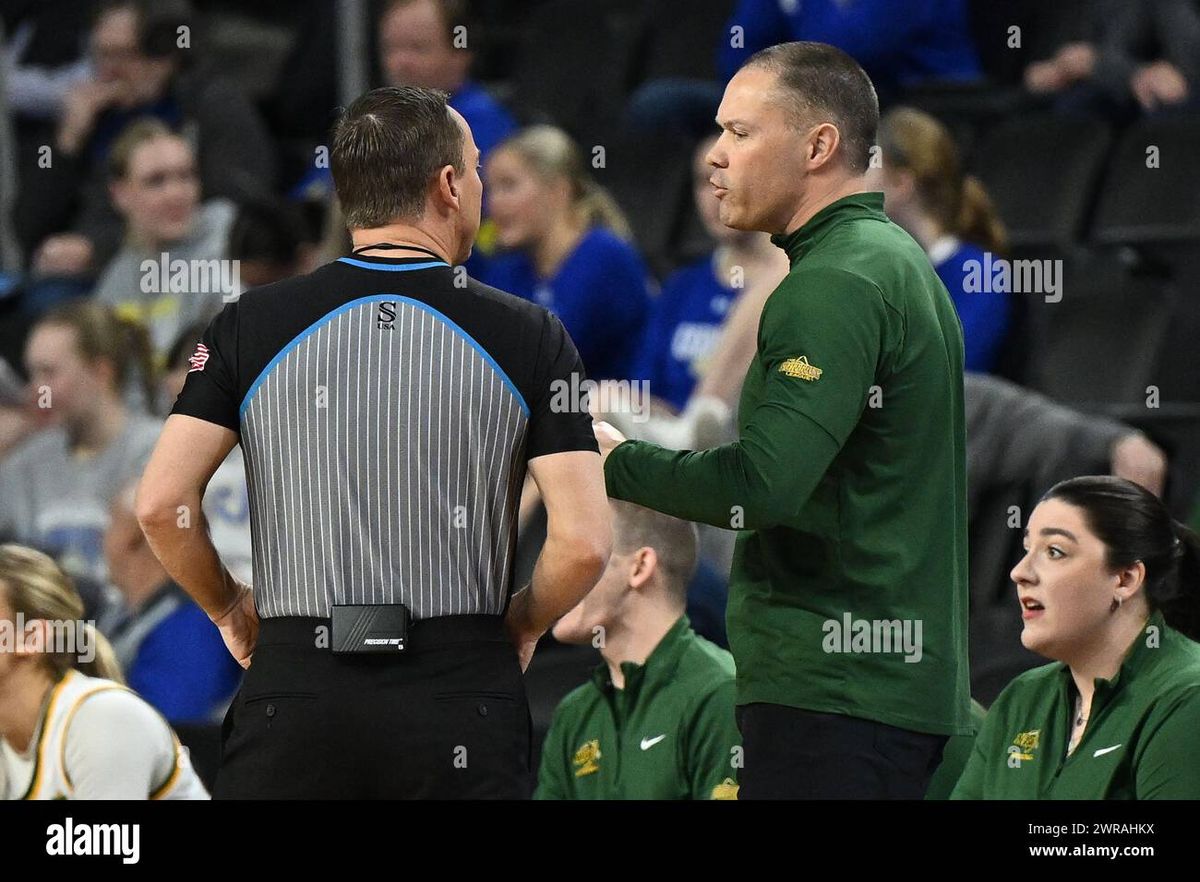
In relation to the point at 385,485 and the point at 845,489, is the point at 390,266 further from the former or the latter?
the point at 845,489

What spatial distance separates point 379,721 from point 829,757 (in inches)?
23.2

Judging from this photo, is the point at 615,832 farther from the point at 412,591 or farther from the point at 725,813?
the point at 412,591

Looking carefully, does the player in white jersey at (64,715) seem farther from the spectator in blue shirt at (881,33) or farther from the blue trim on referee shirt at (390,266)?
the spectator in blue shirt at (881,33)

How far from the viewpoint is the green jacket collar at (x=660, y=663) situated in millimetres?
3459

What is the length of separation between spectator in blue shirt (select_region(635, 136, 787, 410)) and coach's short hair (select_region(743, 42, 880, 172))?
2.54 meters

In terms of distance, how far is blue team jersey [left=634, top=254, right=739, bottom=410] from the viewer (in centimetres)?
532

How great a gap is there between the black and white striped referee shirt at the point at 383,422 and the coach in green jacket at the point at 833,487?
0.25 meters

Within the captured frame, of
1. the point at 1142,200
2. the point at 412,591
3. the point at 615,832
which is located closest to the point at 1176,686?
the point at 615,832

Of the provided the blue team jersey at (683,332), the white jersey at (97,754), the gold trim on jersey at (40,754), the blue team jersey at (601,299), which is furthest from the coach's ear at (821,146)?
the blue team jersey at (683,332)

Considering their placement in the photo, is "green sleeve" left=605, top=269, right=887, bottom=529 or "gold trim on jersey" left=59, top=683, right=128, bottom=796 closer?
"green sleeve" left=605, top=269, right=887, bottom=529

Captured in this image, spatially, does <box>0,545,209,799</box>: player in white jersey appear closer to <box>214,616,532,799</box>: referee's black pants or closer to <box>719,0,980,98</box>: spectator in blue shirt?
<box>214,616,532,799</box>: referee's black pants
